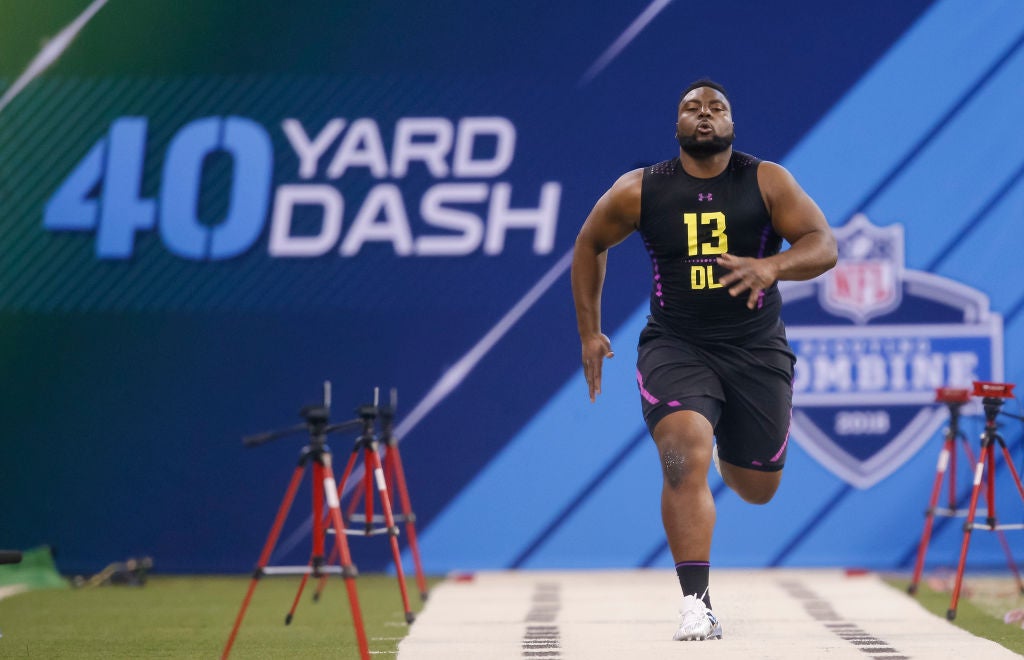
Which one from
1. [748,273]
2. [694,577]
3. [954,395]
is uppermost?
[748,273]

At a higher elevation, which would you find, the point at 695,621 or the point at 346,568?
the point at 346,568

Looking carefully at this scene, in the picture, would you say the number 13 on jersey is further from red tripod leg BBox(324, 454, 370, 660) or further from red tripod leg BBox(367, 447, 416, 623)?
red tripod leg BBox(367, 447, 416, 623)

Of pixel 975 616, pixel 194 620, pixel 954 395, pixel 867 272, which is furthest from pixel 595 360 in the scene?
pixel 867 272

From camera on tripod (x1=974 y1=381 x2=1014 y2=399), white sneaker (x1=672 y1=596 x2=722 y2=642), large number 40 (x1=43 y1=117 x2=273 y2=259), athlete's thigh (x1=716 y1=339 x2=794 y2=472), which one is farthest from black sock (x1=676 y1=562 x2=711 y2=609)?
large number 40 (x1=43 y1=117 x2=273 y2=259)

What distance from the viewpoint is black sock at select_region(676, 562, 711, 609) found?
13.9 ft

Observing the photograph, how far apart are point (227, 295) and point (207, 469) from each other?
1010 millimetres

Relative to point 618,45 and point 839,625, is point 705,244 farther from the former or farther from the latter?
point 618,45

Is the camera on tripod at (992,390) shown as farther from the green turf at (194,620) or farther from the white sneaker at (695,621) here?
the green turf at (194,620)

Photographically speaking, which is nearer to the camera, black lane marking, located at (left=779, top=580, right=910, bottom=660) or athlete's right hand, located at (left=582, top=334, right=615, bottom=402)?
black lane marking, located at (left=779, top=580, right=910, bottom=660)

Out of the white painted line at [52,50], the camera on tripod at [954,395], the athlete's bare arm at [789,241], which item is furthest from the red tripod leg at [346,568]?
the white painted line at [52,50]

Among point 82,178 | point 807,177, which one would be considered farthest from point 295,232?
point 807,177

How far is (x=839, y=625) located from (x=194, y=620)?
103 inches

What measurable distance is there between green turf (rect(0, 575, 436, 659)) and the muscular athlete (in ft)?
3.96

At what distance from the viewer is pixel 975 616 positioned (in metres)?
5.47
